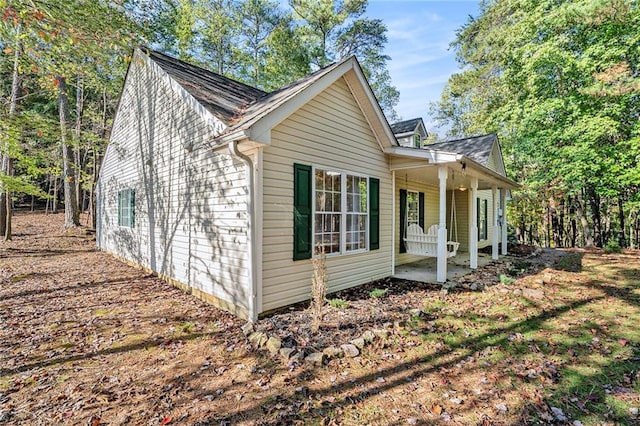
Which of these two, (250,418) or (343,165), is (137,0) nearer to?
(343,165)

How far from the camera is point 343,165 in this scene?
6277mm

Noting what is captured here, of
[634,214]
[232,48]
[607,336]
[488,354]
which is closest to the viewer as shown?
[488,354]

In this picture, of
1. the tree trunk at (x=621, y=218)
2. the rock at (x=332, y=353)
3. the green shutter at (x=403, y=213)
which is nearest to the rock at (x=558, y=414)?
the rock at (x=332, y=353)

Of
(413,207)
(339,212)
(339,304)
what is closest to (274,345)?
(339,304)

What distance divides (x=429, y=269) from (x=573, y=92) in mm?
10171

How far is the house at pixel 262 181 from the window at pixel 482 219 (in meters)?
4.71

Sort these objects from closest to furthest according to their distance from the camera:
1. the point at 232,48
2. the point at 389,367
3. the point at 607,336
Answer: the point at 389,367 → the point at 607,336 → the point at 232,48

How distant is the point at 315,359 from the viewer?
3.47m

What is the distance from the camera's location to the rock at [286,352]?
11.7 feet

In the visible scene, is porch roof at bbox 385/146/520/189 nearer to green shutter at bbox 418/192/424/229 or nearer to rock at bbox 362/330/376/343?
green shutter at bbox 418/192/424/229

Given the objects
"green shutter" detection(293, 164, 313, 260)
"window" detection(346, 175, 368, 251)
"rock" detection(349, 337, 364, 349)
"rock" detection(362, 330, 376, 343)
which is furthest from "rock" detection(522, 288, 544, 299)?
"green shutter" detection(293, 164, 313, 260)

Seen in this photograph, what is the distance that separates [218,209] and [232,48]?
55.5ft

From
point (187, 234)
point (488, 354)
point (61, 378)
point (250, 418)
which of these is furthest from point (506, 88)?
point (61, 378)

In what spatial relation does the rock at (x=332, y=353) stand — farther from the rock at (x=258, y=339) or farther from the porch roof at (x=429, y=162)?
the porch roof at (x=429, y=162)
